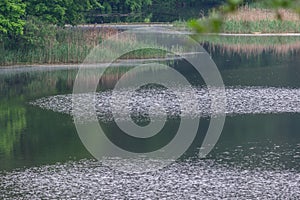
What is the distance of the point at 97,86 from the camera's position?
34.7 metres

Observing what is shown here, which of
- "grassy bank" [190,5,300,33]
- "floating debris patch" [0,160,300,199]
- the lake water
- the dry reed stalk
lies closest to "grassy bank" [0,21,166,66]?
the lake water

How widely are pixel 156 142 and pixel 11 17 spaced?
18905 millimetres

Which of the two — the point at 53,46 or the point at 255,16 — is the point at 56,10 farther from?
the point at 255,16

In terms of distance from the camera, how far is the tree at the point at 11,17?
125ft

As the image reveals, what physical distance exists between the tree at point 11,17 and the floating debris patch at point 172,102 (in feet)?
26.0

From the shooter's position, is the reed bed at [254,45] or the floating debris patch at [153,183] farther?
the reed bed at [254,45]

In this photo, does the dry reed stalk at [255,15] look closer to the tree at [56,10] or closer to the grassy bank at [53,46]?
the grassy bank at [53,46]

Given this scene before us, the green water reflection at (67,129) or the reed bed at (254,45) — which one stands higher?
the reed bed at (254,45)

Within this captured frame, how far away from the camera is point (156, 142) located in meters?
22.8

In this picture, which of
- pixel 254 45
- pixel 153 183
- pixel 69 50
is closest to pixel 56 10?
pixel 69 50

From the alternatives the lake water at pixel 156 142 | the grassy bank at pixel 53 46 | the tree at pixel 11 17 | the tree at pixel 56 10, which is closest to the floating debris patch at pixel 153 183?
the lake water at pixel 156 142

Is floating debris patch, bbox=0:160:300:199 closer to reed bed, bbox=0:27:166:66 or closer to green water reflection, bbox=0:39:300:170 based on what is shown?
green water reflection, bbox=0:39:300:170

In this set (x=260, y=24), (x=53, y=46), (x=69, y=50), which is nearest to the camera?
(x=53, y=46)

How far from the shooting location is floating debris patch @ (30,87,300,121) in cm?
2717
